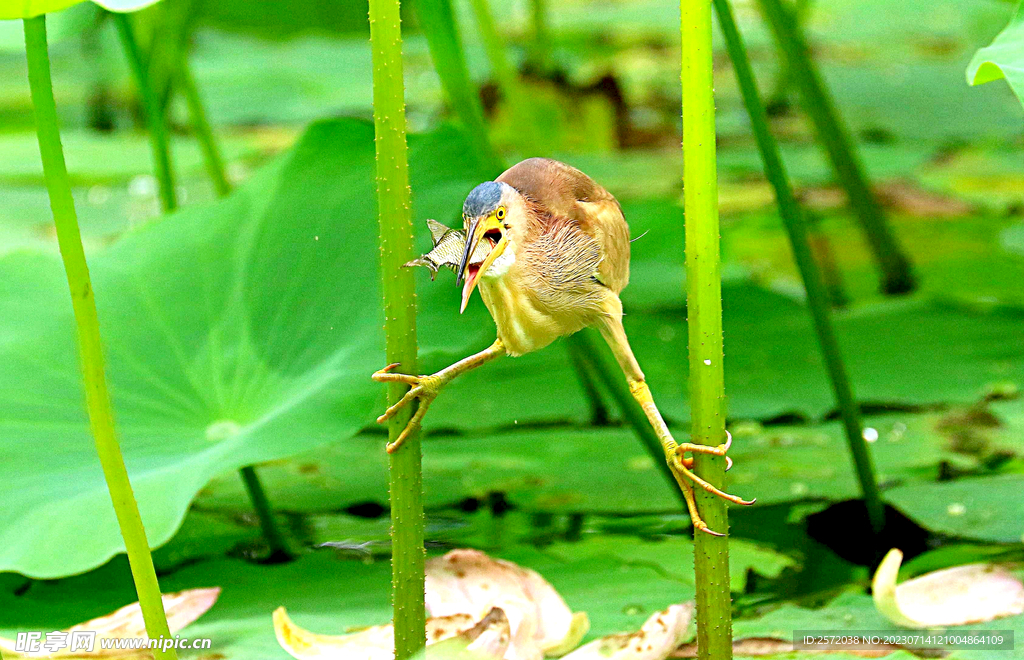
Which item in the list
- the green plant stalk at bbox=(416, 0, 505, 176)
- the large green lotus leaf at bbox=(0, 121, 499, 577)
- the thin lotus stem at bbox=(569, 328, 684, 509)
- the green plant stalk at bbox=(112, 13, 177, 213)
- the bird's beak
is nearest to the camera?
the bird's beak

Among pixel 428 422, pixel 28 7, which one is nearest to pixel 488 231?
pixel 28 7

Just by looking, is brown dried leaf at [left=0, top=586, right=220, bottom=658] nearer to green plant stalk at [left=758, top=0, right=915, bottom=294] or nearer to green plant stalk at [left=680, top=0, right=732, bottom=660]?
green plant stalk at [left=680, top=0, right=732, bottom=660]

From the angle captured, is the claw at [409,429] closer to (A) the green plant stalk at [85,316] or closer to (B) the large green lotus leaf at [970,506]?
(A) the green plant stalk at [85,316]

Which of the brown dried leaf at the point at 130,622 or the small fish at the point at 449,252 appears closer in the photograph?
the small fish at the point at 449,252

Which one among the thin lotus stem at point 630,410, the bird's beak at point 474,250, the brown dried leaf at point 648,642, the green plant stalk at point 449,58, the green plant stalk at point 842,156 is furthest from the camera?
the green plant stalk at point 842,156

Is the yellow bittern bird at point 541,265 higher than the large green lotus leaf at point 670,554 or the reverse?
higher

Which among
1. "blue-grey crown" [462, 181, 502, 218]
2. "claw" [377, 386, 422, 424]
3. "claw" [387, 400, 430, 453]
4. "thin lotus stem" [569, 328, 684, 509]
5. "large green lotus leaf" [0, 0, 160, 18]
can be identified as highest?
"large green lotus leaf" [0, 0, 160, 18]

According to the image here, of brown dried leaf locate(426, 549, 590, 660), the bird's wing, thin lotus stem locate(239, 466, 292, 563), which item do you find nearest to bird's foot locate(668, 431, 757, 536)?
the bird's wing

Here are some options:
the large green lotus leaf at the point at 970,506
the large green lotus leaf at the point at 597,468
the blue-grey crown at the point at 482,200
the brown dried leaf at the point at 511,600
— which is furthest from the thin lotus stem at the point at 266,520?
the large green lotus leaf at the point at 970,506
